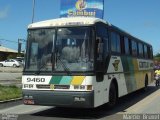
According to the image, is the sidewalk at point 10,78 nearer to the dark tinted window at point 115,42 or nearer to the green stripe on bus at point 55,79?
the dark tinted window at point 115,42

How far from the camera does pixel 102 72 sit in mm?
12953

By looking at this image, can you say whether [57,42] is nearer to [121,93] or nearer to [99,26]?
[99,26]

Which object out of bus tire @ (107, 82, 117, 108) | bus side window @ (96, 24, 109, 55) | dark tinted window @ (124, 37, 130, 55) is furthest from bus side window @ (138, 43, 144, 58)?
bus side window @ (96, 24, 109, 55)

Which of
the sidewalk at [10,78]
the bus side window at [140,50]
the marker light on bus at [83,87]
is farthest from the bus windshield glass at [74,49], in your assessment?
the sidewalk at [10,78]

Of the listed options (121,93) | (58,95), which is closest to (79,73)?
(58,95)

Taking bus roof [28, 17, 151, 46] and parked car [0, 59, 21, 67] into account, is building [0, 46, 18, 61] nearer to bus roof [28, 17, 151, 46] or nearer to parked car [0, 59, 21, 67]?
parked car [0, 59, 21, 67]

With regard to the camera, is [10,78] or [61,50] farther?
[10,78]

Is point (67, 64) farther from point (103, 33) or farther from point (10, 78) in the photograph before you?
point (10, 78)

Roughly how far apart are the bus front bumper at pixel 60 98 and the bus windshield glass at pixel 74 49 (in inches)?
30.1

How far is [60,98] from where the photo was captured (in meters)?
12.2

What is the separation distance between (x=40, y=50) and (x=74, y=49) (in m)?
1.16

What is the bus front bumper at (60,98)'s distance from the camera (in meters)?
12.0

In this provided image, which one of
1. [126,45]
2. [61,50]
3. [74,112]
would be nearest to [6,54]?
[126,45]

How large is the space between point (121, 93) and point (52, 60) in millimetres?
4580
